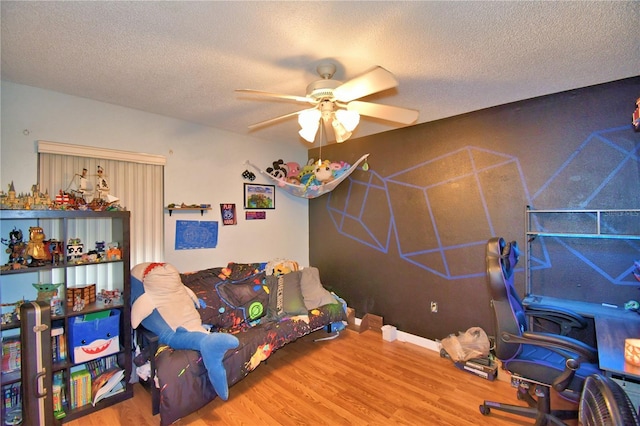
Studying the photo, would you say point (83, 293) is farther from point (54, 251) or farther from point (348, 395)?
point (348, 395)

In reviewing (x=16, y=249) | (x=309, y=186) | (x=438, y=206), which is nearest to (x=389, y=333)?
(x=438, y=206)

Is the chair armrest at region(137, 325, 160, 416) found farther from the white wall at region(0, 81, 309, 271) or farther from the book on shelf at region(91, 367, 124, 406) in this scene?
the white wall at region(0, 81, 309, 271)

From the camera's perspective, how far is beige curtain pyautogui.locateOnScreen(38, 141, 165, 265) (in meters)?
2.32

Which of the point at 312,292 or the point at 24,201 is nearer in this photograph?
the point at 24,201

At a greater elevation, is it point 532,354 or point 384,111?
point 384,111

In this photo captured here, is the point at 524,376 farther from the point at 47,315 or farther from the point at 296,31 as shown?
the point at 47,315

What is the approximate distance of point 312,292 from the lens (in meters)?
3.35

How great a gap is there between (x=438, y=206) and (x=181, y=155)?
109 inches

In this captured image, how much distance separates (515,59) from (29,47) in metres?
2.96

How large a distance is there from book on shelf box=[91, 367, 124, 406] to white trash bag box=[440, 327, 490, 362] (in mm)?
2840

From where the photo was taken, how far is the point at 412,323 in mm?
3303

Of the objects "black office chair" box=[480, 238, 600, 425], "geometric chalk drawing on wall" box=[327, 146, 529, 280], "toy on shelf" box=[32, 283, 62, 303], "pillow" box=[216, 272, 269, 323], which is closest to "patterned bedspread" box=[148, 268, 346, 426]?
"pillow" box=[216, 272, 269, 323]

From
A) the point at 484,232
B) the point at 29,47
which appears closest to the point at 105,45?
the point at 29,47

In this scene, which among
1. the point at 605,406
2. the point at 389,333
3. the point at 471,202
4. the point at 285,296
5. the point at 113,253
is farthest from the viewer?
the point at 389,333
